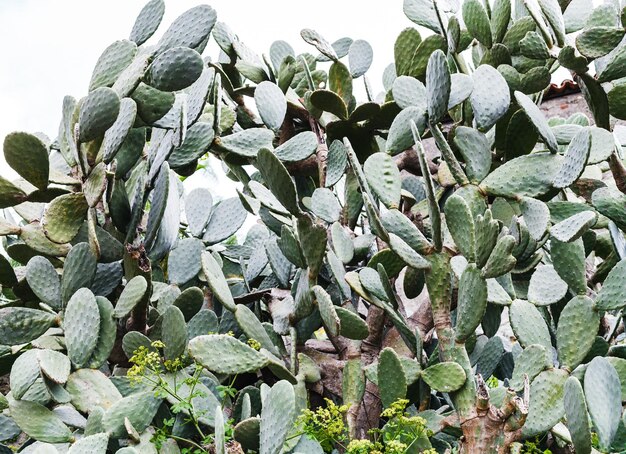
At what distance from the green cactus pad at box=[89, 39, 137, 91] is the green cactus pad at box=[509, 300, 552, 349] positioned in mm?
1083

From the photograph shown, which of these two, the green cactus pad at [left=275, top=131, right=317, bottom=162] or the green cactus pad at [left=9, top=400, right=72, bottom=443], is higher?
the green cactus pad at [left=275, top=131, right=317, bottom=162]

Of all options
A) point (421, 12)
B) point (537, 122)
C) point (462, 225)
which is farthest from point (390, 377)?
point (421, 12)

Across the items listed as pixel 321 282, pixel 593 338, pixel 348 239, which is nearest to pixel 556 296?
pixel 593 338

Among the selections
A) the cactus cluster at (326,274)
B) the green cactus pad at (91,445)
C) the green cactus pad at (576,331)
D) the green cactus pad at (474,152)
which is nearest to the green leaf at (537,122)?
the cactus cluster at (326,274)

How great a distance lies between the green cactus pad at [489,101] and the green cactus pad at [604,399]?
0.67 m

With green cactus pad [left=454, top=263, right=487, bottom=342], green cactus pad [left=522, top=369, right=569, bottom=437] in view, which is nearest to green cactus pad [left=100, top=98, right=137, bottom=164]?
green cactus pad [left=454, top=263, right=487, bottom=342]

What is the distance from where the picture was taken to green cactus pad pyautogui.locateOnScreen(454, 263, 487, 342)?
1.60 m

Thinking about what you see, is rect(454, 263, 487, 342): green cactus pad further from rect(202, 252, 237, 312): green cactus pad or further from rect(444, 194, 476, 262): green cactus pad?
rect(202, 252, 237, 312): green cactus pad

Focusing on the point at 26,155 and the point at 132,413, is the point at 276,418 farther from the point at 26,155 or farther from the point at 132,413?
the point at 26,155

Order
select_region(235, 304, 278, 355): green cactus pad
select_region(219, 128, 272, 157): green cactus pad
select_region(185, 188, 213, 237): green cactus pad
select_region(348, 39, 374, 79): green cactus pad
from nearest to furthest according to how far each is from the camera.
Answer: select_region(235, 304, 278, 355): green cactus pad
select_region(219, 128, 272, 157): green cactus pad
select_region(185, 188, 213, 237): green cactus pad
select_region(348, 39, 374, 79): green cactus pad

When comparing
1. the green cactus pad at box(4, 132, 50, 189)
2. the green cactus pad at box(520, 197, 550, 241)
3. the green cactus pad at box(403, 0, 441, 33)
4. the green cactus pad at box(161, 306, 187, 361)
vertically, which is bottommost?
the green cactus pad at box(161, 306, 187, 361)

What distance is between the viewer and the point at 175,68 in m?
1.83

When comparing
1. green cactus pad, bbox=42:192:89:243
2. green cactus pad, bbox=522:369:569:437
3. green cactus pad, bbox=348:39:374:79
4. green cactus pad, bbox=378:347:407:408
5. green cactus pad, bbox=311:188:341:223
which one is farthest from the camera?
green cactus pad, bbox=348:39:374:79

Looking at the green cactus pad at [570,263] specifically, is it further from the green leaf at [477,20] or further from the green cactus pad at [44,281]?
the green cactus pad at [44,281]
